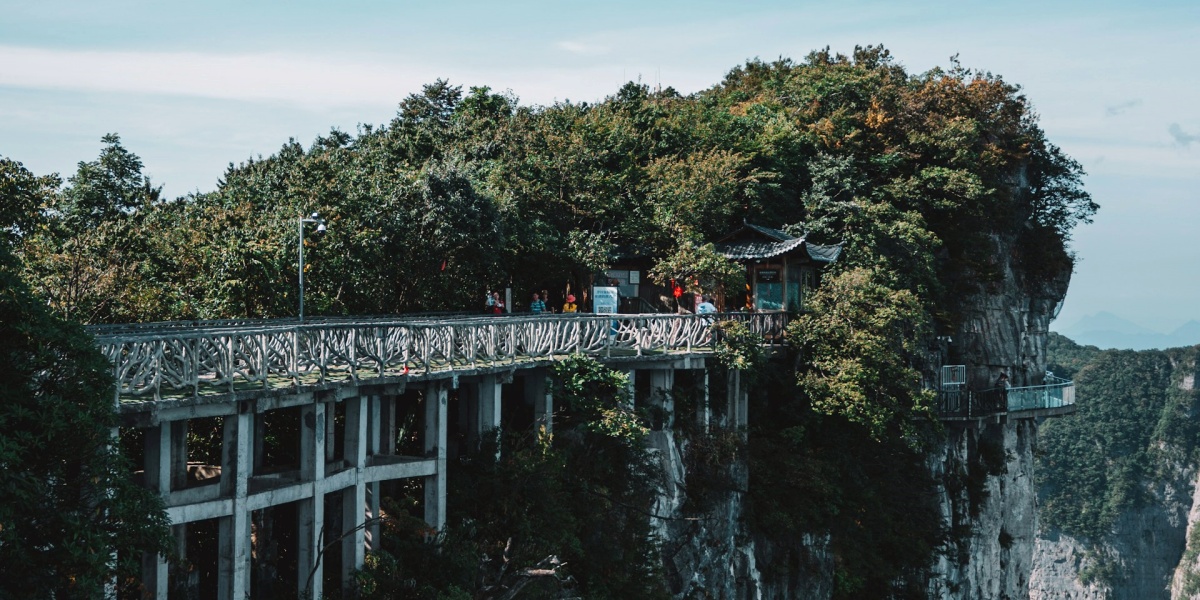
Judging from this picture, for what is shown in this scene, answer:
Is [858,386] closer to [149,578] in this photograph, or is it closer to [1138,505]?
[149,578]

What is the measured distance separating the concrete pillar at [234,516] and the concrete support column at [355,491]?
2988 mm

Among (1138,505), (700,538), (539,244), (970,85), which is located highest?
(970,85)

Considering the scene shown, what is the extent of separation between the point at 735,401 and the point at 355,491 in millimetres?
17281

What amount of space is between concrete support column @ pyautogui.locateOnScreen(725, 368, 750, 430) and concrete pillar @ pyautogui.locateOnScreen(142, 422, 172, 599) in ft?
71.4

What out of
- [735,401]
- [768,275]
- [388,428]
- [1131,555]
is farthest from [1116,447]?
[388,428]

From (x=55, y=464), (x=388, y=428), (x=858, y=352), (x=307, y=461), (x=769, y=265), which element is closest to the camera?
(x=55, y=464)

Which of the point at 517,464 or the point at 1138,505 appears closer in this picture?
the point at 517,464

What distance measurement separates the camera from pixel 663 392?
3509 centimetres

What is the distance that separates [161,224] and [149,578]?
25403 millimetres

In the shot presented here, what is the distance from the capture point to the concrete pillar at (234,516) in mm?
20625

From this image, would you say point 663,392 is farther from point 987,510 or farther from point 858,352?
point 987,510

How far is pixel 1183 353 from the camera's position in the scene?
503 ft

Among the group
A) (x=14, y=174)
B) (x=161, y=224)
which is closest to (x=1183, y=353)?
(x=161, y=224)

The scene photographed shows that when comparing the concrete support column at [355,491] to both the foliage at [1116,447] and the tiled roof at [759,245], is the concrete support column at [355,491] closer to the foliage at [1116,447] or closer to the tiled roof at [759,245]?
the tiled roof at [759,245]
